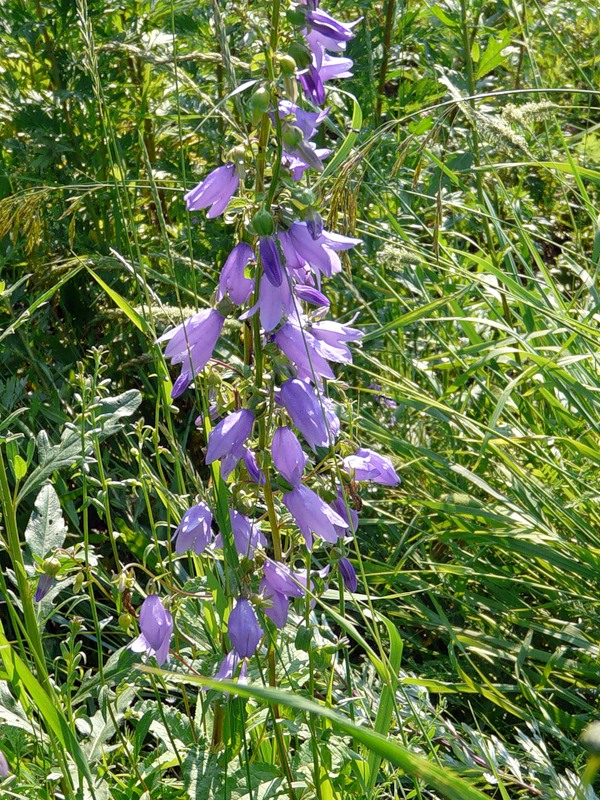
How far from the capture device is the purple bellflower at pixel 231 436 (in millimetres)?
1140

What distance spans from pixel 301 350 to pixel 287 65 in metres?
0.33

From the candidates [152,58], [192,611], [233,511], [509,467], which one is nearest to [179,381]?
[233,511]

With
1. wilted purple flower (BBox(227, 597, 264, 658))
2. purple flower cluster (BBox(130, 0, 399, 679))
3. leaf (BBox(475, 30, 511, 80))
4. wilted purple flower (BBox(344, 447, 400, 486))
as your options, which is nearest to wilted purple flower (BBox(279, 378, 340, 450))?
purple flower cluster (BBox(130, 0, 399, 679))

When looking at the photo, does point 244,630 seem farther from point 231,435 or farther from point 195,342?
point 195,342

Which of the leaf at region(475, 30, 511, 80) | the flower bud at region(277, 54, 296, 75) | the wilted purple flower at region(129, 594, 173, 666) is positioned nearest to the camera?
the flower bud at region(277, 54, 296, 75)

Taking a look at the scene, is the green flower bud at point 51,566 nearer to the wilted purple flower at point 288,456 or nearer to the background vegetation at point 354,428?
the background vegetation at point 354,428

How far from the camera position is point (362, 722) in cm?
149

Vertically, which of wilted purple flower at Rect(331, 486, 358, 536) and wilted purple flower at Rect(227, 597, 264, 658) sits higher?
wilted purple flower at Rect(331, 486, 358, 536)

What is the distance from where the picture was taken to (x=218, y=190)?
1161mm

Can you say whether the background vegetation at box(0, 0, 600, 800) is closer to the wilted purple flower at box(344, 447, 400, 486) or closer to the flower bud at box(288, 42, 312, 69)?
the flower bud at box(288, 42, 312, 69)

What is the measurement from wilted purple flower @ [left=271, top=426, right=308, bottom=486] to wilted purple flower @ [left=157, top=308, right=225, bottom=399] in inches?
5.4

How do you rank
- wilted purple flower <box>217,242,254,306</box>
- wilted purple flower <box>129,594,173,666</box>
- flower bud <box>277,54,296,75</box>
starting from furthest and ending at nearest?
wilted purple flower <box>129,594,173,666</box> → wilted purple flower <box>217,242,254,306</box> → flower bud <box>277,54,296,75</box>

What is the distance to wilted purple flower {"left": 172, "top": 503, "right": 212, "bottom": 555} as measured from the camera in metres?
1.24

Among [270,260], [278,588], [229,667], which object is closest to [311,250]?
[270,260]
